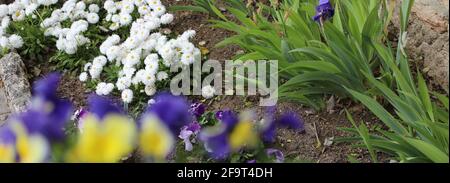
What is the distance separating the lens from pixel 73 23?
378 cm

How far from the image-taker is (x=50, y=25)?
384 centimetres

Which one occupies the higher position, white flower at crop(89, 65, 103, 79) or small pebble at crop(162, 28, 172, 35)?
small pebble at crop(162, 28, 172, 35)

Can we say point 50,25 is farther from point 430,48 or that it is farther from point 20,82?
point 430,48

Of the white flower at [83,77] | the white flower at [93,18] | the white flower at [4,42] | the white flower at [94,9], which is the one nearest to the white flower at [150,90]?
the white flower at [83,77]

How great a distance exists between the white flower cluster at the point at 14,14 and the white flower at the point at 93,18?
274 mm

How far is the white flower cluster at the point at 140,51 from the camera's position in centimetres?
329

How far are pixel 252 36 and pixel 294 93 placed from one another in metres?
0.40

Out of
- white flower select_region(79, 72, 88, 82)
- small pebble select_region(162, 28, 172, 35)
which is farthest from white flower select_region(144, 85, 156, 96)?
small pebble select_region(162, 28, 172, 35)

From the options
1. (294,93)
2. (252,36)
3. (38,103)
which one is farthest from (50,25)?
(38,103)

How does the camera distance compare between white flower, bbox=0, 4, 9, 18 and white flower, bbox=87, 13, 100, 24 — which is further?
white flower, bbox=0, 4, 9, 18

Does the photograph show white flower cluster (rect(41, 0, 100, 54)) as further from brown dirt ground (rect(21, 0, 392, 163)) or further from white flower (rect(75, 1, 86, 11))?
brown dirt ground (rect(21, 0, 392, 163))

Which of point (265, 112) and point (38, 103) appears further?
point (265, 112)

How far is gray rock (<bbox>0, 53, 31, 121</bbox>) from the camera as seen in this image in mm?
3340

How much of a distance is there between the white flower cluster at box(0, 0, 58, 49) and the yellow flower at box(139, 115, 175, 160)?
2.44m
